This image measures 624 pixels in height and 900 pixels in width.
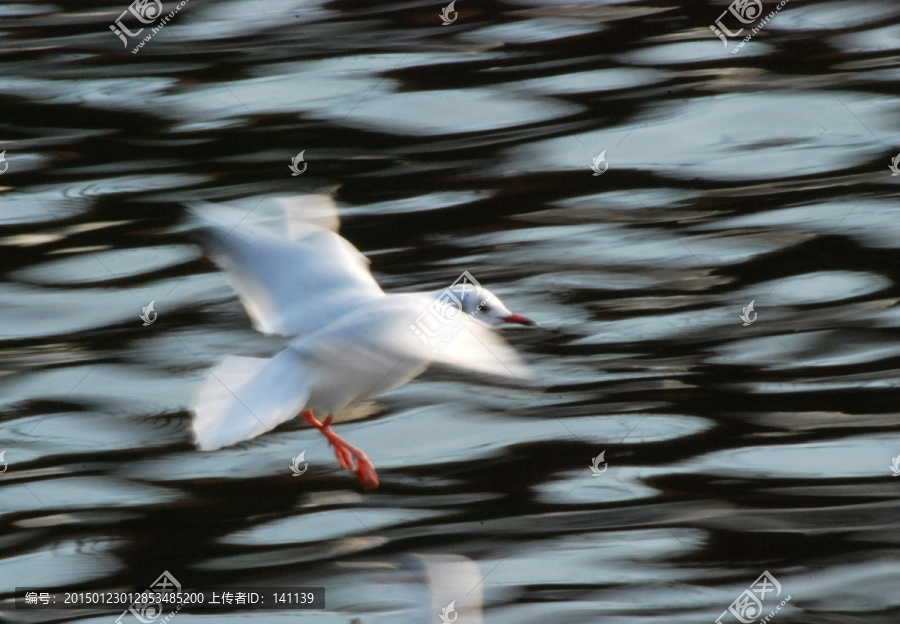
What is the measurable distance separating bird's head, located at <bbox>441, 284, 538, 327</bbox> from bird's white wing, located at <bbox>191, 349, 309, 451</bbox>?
2.18 ft

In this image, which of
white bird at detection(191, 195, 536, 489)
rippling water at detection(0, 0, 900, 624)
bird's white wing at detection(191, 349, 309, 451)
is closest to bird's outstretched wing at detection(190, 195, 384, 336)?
white bird at detection(191, 195, 536, 489)

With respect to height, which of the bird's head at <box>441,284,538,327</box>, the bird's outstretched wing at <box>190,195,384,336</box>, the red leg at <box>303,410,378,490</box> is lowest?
the red leg at <box>303,410,378,490</box>

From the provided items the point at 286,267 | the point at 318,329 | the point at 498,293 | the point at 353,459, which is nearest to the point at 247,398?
the point at 318,329

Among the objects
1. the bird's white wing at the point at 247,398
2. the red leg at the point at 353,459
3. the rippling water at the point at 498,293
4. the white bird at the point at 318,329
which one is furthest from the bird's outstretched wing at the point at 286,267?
the rippling water at the point at 498,293

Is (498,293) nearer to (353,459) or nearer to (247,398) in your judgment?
(353,459)

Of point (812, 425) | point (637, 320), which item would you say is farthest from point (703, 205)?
point (812, 425)

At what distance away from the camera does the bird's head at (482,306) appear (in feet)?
14.8

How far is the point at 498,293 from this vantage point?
555cm

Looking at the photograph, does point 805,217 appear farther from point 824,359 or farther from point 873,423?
point 873,423

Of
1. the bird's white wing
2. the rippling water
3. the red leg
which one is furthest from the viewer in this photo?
the red leg

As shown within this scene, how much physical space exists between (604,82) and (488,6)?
1426mm

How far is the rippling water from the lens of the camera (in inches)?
161

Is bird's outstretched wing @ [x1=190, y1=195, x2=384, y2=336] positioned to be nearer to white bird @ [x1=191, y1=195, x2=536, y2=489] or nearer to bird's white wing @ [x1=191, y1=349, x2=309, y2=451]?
white bird @ [x1=191, y1=195, x2=536, y2=489]

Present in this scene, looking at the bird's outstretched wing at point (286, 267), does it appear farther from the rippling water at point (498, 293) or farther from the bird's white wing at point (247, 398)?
the rippling water at point (498, 293)
